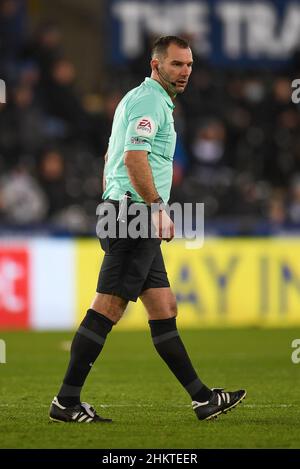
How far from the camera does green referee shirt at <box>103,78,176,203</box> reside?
6.39m

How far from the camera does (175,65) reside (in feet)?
21.7

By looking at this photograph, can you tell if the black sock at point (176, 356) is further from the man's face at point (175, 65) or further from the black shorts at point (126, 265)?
the man's face at point (175, 65)

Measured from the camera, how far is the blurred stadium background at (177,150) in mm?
13336

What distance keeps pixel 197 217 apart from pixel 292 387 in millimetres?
4871

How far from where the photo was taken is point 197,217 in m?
12.9

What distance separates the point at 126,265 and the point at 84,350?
540 millimetres

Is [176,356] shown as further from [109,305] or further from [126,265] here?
[126,265]

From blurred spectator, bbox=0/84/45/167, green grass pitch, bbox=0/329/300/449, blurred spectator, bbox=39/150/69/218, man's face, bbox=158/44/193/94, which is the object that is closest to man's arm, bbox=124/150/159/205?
man's face, bbox=158/44/193/94

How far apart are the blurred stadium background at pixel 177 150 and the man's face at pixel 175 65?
6.71 meters

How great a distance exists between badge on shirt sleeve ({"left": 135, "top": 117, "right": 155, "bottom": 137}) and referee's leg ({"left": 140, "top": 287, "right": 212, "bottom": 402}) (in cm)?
93

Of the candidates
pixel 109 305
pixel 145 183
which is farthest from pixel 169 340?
pixel 145 183

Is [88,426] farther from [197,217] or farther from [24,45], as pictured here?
[24,45]
